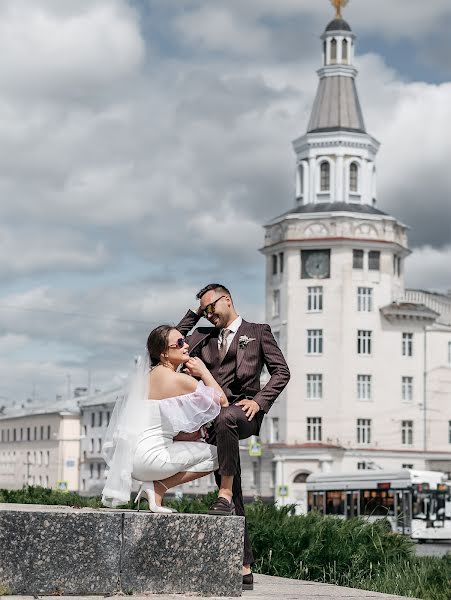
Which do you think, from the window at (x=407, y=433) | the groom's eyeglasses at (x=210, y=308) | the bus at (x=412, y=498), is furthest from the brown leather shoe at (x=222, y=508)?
the window at (x=407, y=433)

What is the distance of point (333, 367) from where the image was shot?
89.5 meters

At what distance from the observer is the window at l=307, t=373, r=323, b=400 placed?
89.5m

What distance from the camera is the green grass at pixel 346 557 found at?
11.3m

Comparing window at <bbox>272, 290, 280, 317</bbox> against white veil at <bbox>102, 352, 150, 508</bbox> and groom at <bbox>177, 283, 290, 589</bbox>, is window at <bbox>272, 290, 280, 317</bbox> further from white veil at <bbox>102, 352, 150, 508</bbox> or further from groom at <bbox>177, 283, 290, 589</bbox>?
white veil at <bbox>102, 352, 150, 508</bbox>

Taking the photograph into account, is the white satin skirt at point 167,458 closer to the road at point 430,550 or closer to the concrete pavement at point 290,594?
the concrete pavement at point 290,594

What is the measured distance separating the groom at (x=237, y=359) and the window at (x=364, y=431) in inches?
3224

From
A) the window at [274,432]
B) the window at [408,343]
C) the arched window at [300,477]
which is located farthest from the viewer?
the window at [408,343]

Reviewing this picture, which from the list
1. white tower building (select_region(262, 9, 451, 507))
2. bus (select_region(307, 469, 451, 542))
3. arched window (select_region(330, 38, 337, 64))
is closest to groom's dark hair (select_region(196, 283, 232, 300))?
bus (select_region(307, 469, 451, 542))

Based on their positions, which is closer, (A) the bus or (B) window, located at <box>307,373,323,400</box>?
(A) the bus

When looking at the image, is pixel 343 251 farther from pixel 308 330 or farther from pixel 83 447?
pixel 83 447

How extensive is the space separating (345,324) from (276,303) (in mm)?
5750

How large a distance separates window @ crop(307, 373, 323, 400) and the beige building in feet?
121

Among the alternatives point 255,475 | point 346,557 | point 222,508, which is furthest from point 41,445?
point 222,508

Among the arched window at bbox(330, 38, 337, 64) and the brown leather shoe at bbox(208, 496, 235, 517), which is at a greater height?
the arched window at bbox(330, 38, 337, 64)
